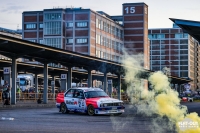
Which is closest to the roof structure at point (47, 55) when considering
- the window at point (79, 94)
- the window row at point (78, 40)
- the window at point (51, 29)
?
the window at point (79, 94)

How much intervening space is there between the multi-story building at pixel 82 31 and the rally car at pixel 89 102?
7280 centimetres

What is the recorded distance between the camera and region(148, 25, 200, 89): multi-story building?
18962 cm

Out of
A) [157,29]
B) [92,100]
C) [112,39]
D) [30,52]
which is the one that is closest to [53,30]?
[112,39]

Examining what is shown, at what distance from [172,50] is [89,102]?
17250cm

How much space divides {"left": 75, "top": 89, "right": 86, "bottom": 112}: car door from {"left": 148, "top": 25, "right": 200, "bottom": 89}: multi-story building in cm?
16586

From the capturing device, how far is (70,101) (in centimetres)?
2611

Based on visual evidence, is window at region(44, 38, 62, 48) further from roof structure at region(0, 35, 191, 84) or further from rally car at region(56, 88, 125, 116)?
rally car at region(56, 88, 125, 116)

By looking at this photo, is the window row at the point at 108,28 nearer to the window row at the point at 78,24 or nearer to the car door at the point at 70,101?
the window row at the point at 78,24

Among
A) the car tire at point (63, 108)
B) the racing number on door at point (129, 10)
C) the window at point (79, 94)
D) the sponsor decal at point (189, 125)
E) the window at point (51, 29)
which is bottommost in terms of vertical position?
the car tire at point (63, 108)

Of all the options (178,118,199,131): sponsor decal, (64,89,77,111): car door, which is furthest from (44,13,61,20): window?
(178,118,199,131): sponsor decal

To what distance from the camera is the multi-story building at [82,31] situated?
101562mm

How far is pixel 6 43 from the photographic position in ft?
104

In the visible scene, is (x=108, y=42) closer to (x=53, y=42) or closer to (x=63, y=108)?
(x=53, y=42)

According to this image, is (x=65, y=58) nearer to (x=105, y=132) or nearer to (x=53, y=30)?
(x=105, y=132)
